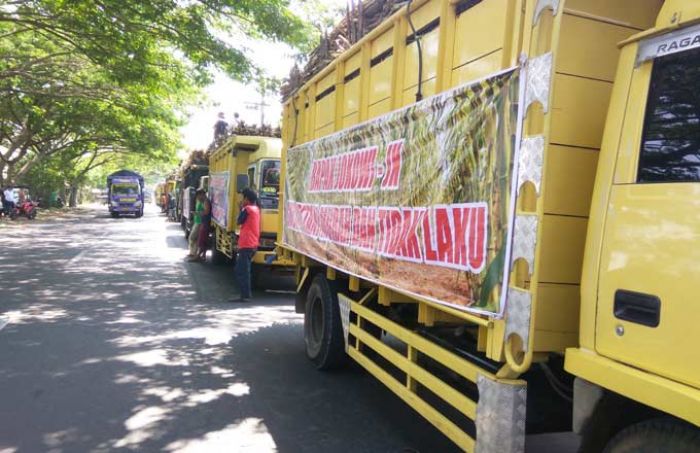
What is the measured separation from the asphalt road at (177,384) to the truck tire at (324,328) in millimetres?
175

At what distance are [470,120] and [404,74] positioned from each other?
1149 mm

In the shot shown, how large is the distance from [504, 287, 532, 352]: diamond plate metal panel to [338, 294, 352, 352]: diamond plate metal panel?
242cm

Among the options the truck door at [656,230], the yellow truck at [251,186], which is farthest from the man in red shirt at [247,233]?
the truck door at [656,230]

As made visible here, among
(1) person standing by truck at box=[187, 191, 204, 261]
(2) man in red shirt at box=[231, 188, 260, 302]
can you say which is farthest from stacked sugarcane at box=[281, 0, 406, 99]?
(1) person standing by truck at box=[187, 191, 204, 261]

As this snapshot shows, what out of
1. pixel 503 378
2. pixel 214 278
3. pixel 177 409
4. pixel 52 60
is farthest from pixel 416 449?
pixel 52 60

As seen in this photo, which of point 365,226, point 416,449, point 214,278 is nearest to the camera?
point 416,449

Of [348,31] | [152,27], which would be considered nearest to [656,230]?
[348,31]

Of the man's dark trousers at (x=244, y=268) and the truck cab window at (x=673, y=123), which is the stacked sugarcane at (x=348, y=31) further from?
the man's dark trousers at (x=244, y=268)

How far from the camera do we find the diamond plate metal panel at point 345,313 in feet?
15.9

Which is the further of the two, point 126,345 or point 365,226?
point 126,345

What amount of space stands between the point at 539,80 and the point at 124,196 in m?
38.5

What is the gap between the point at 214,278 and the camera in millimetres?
11656

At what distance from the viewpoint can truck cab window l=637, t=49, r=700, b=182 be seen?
6.56 feet

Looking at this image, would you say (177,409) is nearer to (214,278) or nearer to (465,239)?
(465,239)
